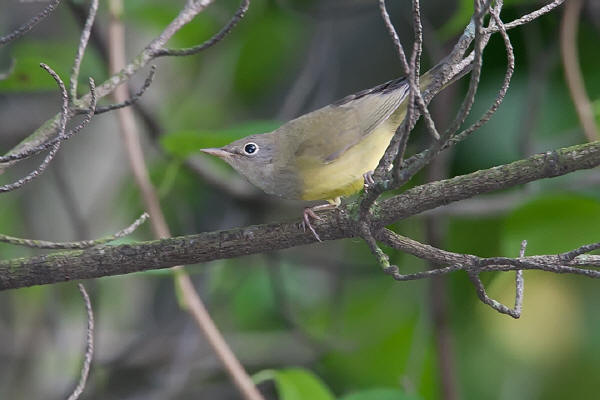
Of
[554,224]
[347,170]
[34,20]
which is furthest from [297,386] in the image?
[34,20]

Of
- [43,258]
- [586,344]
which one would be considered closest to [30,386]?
[43,258]

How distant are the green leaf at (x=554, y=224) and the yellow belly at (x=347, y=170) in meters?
0.53

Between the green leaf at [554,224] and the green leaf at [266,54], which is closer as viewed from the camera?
the green leaf at [554,224]

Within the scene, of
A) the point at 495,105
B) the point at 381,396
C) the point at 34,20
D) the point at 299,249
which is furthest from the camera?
the point at 299,249

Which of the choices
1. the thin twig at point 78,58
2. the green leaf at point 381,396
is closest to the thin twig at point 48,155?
the thin twig at point 78,58

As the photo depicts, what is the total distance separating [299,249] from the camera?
4.43 meters

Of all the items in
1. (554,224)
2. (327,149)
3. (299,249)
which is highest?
(299,249)

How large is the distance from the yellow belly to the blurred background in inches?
18.7

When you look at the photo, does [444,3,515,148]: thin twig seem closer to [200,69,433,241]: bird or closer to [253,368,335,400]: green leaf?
[200,69,433,241]: bird

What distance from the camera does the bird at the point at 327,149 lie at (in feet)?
8.33

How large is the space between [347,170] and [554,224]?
30.0 inches

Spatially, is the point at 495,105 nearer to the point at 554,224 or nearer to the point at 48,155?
the point at 48,155

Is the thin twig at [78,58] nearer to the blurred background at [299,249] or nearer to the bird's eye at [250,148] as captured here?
the bird's eye at [250,148]

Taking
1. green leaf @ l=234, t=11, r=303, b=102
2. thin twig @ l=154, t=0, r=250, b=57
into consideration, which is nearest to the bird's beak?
thin twig @ l=154, t=0, r=250, b=57
